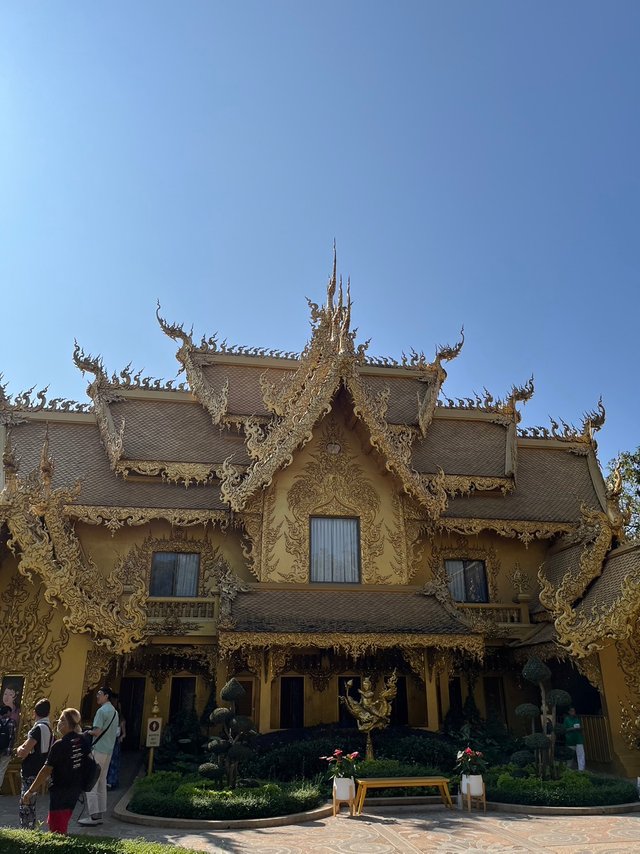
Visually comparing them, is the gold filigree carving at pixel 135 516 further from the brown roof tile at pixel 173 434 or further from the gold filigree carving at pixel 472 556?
the gold filigree carving at pixel 472 556

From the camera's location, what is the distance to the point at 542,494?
1555cm

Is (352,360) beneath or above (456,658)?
above

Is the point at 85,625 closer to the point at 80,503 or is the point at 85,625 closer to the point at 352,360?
the point at 80,503

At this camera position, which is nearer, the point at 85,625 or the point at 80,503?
the point at 85,625

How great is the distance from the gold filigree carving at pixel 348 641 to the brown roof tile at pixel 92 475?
3260 millimetres

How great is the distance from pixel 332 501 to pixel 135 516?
12.3ft

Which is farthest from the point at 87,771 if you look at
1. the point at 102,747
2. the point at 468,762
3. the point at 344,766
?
the point at 468,762

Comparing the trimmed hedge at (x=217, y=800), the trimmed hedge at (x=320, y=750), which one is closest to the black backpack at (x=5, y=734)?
the trimmed hedge at (x=217, y=800)

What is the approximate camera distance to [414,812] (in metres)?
7.79

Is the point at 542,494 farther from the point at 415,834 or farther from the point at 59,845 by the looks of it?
the point at 59,845

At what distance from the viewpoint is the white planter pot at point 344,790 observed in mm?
7492

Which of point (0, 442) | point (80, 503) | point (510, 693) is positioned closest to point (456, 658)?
point (510, 693)

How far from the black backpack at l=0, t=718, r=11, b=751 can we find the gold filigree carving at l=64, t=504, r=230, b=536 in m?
4.89

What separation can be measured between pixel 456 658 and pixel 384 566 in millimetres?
2122
